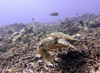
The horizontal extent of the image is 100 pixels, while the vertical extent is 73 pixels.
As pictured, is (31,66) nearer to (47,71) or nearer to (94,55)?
(47,71)

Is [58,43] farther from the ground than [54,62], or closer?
farther from the ground

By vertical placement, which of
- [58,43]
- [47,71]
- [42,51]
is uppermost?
[58,43]

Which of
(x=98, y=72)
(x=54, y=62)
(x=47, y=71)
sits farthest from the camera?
(x=54, y=62)

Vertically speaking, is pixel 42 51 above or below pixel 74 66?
above

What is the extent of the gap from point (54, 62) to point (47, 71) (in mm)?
488

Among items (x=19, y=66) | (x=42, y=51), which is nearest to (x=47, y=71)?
(x=42, y=51)

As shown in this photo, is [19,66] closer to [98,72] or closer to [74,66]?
[74,66]

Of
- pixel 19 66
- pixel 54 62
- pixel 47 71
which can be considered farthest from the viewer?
pixel 19 66

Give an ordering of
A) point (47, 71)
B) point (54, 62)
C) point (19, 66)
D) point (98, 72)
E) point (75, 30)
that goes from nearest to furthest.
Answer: point (98, 72)
point (47, 71)
point (54, 62)
point (19, 66)
point (75, 30)

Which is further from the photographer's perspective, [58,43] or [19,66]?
[19,66]

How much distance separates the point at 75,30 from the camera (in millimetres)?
10266

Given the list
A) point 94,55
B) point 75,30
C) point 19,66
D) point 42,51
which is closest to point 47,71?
point 42,51

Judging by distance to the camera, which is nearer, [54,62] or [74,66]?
[74,66]

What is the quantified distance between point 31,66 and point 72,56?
5.34 ft
